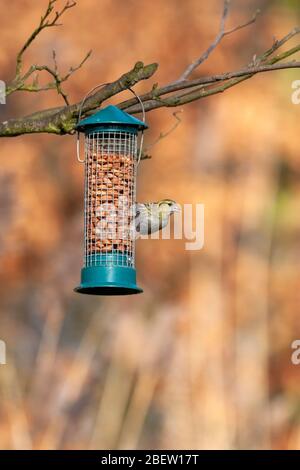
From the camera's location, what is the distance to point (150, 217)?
7.88 meters

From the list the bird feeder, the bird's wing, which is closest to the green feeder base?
the bird feeder

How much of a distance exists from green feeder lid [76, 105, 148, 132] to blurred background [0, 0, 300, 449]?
6.04 metres

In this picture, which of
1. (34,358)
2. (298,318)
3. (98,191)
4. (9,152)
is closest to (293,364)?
(298,318)

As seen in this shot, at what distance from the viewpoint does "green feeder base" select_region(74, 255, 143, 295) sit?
7.36m

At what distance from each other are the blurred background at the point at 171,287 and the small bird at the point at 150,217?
17.5ft

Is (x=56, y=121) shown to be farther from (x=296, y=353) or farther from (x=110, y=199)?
(x=296, y=353)

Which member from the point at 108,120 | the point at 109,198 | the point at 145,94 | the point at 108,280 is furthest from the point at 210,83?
the point at 108,280

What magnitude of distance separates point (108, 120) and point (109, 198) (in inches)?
26.5

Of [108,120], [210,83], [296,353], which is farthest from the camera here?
[296,353]

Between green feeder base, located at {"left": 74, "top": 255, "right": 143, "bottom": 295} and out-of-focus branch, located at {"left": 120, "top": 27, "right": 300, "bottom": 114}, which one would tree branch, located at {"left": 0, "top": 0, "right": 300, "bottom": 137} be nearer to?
out-of-focus branch, located at {"left": 120, "top": 27, "right": 300, "bottom": 114}

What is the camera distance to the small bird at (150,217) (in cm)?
784

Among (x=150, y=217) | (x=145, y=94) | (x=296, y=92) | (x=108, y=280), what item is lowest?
(x=108, y=280)

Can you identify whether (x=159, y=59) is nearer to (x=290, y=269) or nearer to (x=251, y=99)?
(x=251, y=99)

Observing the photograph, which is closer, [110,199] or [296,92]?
[110,199]
